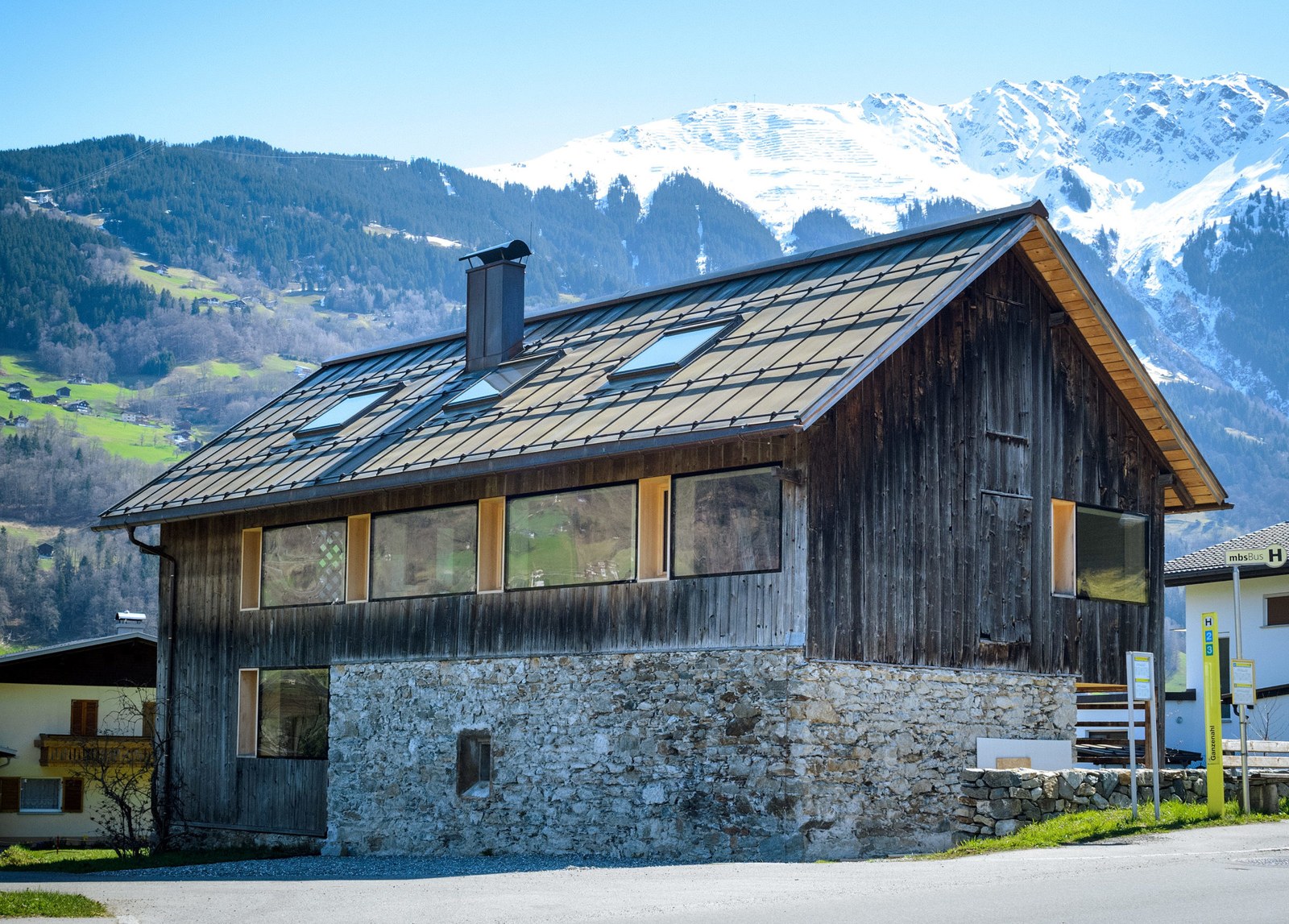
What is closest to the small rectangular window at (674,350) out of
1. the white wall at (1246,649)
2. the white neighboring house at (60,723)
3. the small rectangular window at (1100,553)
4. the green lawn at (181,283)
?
the small rectangular window at (1100,553)

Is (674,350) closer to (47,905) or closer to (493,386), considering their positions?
(493,386)

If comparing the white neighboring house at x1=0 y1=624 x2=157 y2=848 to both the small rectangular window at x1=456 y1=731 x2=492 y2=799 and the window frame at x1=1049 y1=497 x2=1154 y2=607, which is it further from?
the window frame at x1=1049 y1=497 x2=1154 y2=607

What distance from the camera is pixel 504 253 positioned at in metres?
26.2

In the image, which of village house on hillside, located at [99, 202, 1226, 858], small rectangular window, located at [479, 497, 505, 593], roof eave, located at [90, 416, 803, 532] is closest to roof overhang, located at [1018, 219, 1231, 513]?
village house on hillside, located at [99, 202, 1226, 858]

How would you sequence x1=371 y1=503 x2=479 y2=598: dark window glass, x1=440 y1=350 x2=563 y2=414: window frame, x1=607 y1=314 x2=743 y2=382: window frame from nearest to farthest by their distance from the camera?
1. x1=607 y1=314 x2=743 y2=382: window frame
2. x1=371 y1=503 x2=479 y2=598: dark window glass
3. x1=440 y1=350 x2=563 y2=414: window frame

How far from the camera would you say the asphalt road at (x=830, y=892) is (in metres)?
11.7

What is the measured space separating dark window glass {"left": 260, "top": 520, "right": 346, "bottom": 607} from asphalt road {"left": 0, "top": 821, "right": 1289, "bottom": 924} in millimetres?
6551

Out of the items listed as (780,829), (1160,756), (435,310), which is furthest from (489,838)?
(435,310)

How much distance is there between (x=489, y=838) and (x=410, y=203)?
18368cm

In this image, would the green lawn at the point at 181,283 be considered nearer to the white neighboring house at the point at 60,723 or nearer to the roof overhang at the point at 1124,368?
the white neighboring house at the point at 60,723

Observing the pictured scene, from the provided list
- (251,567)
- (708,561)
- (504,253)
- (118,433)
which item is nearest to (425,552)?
(251,567)

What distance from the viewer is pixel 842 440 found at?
1892cm

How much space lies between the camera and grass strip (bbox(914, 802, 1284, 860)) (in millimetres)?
16797

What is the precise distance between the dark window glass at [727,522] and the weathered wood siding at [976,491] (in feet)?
1.98
